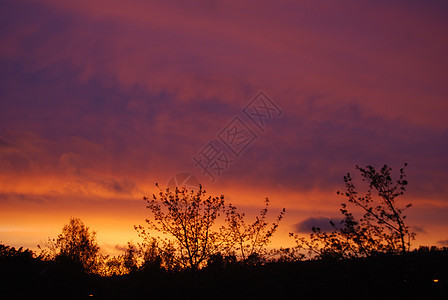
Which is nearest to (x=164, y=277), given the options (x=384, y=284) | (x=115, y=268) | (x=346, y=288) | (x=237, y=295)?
(x=237, y=295)

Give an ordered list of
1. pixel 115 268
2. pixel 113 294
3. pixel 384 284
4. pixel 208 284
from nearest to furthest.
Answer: pixel 384 284 < pixel 208 284 < pixel 113 294 < pixel 115 268

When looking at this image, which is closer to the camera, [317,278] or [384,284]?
[384,284]

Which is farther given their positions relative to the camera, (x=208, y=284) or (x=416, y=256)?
(x=208, y=284)

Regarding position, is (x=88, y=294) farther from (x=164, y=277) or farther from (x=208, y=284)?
(x=208, y=284)

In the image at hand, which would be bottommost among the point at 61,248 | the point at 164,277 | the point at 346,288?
the point at 346,288

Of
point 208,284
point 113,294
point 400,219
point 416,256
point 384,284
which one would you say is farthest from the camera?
point 113,294

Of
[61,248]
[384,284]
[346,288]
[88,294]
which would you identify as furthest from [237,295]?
[61,248]

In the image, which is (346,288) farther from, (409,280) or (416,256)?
(416,256)

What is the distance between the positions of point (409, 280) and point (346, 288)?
361cm

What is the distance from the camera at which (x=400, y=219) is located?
16938mm

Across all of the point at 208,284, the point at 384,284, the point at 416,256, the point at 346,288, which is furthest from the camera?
the point at 208,284

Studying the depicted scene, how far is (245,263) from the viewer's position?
88.0 ft

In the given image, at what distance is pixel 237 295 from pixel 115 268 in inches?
1258

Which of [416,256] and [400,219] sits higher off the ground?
[400,219]
